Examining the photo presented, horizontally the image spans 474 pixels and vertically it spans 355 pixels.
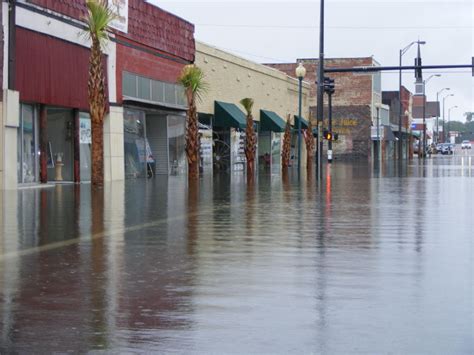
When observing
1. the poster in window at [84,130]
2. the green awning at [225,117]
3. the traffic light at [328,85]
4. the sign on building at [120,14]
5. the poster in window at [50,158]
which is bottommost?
the poster in window at [50,158]

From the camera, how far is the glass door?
29781 mm

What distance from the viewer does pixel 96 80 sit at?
28.7 m

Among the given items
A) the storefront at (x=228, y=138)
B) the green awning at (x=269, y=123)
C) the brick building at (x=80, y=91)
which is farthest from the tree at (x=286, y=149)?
the brick building at (x=80, y=91)

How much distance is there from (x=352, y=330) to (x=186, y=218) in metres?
9.81

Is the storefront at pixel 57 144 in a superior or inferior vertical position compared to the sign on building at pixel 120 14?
inferior

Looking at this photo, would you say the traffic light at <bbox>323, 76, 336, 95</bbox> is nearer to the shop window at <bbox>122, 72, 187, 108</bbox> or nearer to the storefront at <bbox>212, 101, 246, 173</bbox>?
the storefront at <bbox>212, 101, 246, 173</bbox>

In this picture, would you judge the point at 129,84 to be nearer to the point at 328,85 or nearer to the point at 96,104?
the point at 96,104

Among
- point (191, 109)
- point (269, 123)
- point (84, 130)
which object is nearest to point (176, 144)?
point (191, 109)

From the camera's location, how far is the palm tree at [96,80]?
92.6 feet

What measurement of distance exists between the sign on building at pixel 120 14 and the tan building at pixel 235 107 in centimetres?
937

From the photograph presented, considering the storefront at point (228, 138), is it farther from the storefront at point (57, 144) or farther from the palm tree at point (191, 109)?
the storefront at point (57, 144)

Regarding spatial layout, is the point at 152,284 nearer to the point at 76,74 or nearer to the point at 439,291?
the point at 439,291

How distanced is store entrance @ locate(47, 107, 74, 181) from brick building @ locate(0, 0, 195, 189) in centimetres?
4

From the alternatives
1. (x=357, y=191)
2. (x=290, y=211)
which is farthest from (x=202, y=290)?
(x=357, y=191)
